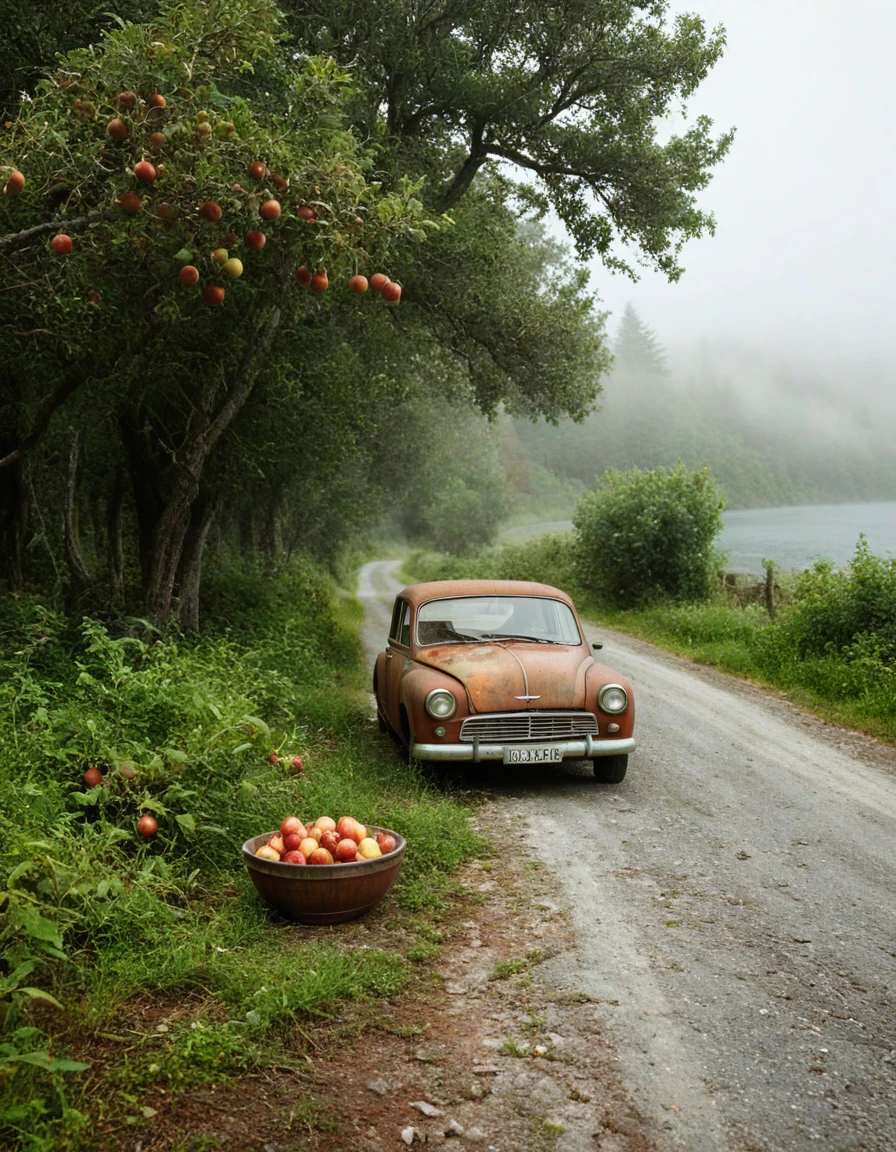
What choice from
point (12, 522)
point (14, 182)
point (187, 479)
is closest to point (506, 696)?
point (187, 479)

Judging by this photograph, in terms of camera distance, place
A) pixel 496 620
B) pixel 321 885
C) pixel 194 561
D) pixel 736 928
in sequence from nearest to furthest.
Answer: pixel 321 885
pixel 736 928
pixel 496 620
pixel 194 561

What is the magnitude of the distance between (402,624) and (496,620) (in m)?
1.07

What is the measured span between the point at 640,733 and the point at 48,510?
14.5 m

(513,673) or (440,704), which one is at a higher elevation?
(513,673)

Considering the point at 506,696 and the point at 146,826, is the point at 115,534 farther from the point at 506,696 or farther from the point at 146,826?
the point at 146,826

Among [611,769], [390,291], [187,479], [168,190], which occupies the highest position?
[168,190]

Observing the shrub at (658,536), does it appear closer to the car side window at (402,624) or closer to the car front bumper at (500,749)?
the car side window at (402,624)

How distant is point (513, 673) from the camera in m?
7.58

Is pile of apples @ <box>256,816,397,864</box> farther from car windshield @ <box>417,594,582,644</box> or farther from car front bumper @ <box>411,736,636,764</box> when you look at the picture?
car windshield @ <box>417,594,582,644</box>

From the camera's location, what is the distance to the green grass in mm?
3291

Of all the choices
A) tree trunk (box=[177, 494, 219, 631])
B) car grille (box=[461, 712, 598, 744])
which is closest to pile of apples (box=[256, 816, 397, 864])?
car grille (box=[461, 712, 598, 744])

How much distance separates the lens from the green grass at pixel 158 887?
10.8 ft

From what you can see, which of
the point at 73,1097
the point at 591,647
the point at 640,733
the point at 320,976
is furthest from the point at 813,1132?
the point at 640,733

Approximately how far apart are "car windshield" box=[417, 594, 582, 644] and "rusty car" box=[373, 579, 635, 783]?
0.01 m
